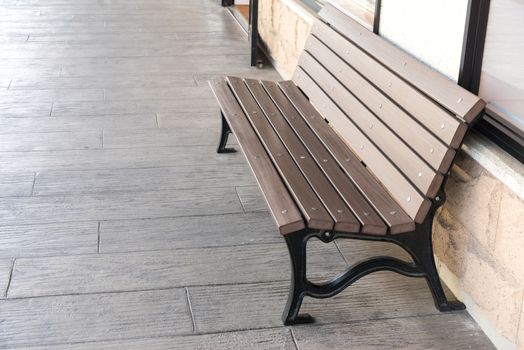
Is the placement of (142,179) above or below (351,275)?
below

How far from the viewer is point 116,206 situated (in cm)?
369

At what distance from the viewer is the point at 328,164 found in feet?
10.2

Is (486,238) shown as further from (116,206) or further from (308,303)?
(116,206)

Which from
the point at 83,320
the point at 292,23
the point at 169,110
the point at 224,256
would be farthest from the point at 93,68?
the point at 83,320

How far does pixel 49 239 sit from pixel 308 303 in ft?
3.81

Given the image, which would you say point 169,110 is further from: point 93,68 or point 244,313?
point 244,313

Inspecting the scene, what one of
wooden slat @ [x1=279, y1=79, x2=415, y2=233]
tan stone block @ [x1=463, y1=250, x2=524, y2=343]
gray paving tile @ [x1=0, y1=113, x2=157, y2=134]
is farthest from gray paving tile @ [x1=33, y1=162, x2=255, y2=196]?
tan stone block @ [x1=463, y1=250, x2=524, y2=343]

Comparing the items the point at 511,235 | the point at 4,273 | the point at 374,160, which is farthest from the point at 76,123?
the point at 511,235

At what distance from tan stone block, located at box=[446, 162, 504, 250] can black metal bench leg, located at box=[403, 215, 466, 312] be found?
0.47ft

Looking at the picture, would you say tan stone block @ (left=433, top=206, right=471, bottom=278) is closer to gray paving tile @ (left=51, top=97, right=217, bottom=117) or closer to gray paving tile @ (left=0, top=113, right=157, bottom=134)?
gray paving tile @ (left=0, top=113, right=157, bottom=134)

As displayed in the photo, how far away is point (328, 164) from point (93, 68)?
3.38m

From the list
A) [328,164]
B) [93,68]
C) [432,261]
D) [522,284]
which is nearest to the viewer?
[522,284]

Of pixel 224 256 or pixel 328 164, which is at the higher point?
pixel 328 164

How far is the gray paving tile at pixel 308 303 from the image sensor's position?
9.27 ft
